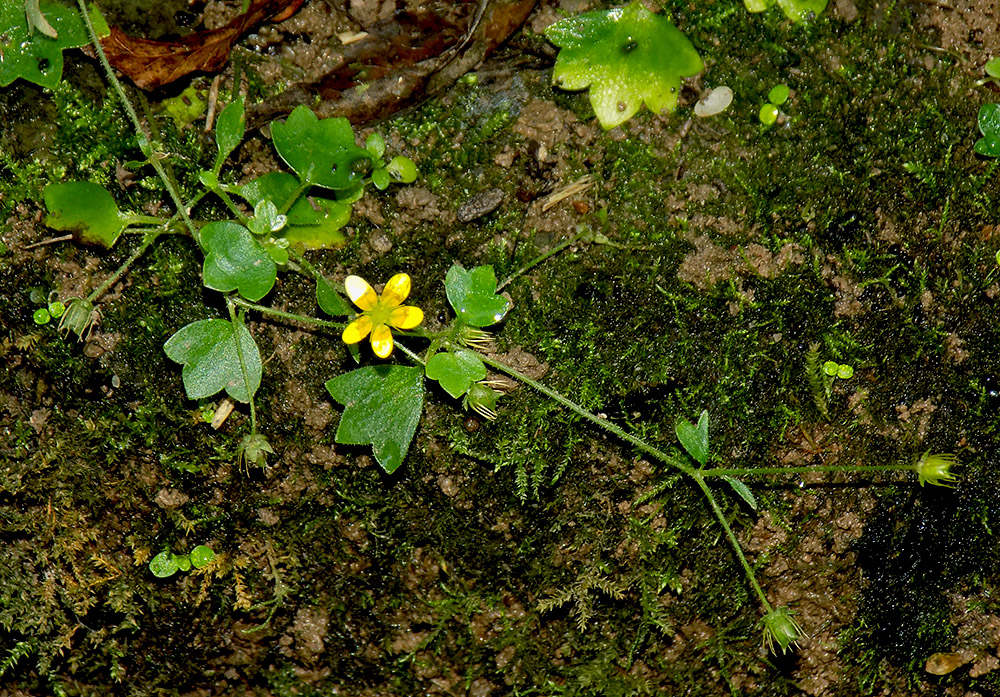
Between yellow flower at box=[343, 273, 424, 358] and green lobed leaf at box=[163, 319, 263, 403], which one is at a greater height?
yellow flower at box=[343, 273, 424, 358]

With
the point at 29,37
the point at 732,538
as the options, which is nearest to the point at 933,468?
the point at 732,538

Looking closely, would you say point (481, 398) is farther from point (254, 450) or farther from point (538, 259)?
point (254, 450)

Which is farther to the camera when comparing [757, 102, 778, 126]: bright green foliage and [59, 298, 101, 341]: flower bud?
[757, 102, 778, 126]: bright green foliage

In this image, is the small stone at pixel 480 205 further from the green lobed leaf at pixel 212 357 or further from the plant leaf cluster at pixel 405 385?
the green lobed leaf at pixel 212 357

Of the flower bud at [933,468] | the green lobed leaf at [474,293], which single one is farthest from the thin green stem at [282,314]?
the flower bud at [933,468]

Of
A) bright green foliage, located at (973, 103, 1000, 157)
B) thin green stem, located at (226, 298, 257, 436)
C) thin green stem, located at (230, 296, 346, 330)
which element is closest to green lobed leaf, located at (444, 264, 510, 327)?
thin green stem, located at (230, 296, 346, 330)

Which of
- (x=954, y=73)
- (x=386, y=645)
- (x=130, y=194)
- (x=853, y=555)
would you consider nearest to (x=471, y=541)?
(x=386, y=645)

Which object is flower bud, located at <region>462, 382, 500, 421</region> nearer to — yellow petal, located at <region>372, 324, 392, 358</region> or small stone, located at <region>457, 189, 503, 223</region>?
yellow petal, located at <region>372, 324, 392, 358</region>
